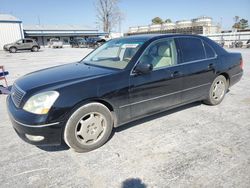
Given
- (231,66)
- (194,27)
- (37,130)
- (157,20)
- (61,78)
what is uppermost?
(157,20)

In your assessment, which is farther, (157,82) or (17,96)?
(157,82)

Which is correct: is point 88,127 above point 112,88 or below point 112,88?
below

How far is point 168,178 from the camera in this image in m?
2.41

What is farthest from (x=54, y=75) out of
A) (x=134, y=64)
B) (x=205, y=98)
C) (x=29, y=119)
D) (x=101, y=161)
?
(x=205, y=98)

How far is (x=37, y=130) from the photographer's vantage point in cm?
259

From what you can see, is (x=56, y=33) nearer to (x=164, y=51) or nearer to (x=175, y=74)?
(x=164, y=51)

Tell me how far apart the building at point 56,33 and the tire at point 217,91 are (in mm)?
47141

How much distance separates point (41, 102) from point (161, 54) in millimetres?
2247

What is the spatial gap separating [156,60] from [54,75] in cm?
175

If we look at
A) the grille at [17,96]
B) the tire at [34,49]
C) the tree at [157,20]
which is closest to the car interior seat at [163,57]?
the grille at [17,96]

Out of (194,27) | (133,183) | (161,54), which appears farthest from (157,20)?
(133,183)

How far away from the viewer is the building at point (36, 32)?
1321 inches

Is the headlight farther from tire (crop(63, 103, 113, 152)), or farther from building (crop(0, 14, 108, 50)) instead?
building (crop(0, 14, 108, 50))

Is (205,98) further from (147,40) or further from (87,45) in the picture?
(87,45)
